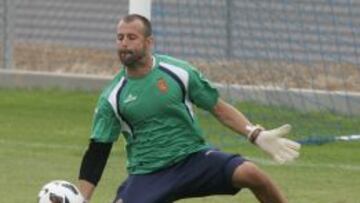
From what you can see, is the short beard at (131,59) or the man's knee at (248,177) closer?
the short beard at (131,59)

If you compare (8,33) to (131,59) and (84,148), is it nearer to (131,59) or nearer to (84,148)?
(84,148)

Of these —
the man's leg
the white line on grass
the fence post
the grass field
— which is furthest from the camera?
the fence post

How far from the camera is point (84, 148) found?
14422mm

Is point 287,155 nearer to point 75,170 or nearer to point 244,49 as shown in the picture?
point 75,170

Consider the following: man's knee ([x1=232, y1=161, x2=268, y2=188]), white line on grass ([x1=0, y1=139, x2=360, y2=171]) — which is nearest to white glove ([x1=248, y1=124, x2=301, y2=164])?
man's knee ([x1=232, y1=161, x2=268, y2=188])

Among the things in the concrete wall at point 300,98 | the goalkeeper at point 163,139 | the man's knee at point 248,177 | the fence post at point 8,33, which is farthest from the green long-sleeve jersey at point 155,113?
the fence post at point 8,33

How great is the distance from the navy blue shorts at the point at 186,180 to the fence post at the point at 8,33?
11.3 metres

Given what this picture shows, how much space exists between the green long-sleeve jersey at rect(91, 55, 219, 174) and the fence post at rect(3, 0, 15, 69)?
11.2 m

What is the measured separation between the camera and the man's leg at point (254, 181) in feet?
28.8

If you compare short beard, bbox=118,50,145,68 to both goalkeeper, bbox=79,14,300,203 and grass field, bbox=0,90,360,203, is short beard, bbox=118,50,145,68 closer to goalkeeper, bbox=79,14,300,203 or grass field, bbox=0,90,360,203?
goalkeeper, bbox=79,14,300,203

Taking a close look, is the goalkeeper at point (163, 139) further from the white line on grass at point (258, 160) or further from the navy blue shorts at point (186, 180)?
the white line on grass at point (258, 160)

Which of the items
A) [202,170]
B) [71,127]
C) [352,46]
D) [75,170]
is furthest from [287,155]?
[352,46]

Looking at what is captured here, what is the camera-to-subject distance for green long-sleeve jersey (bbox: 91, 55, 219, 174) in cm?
881

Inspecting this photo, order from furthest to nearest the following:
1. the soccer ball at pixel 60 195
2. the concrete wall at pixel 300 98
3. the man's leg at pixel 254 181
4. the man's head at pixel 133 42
Result: the concrete wall at pixel 300 98 < the man's leg at pixel 254 181 < the man's head at pixel 133 42 < the soccer ball at pixel 60 195
